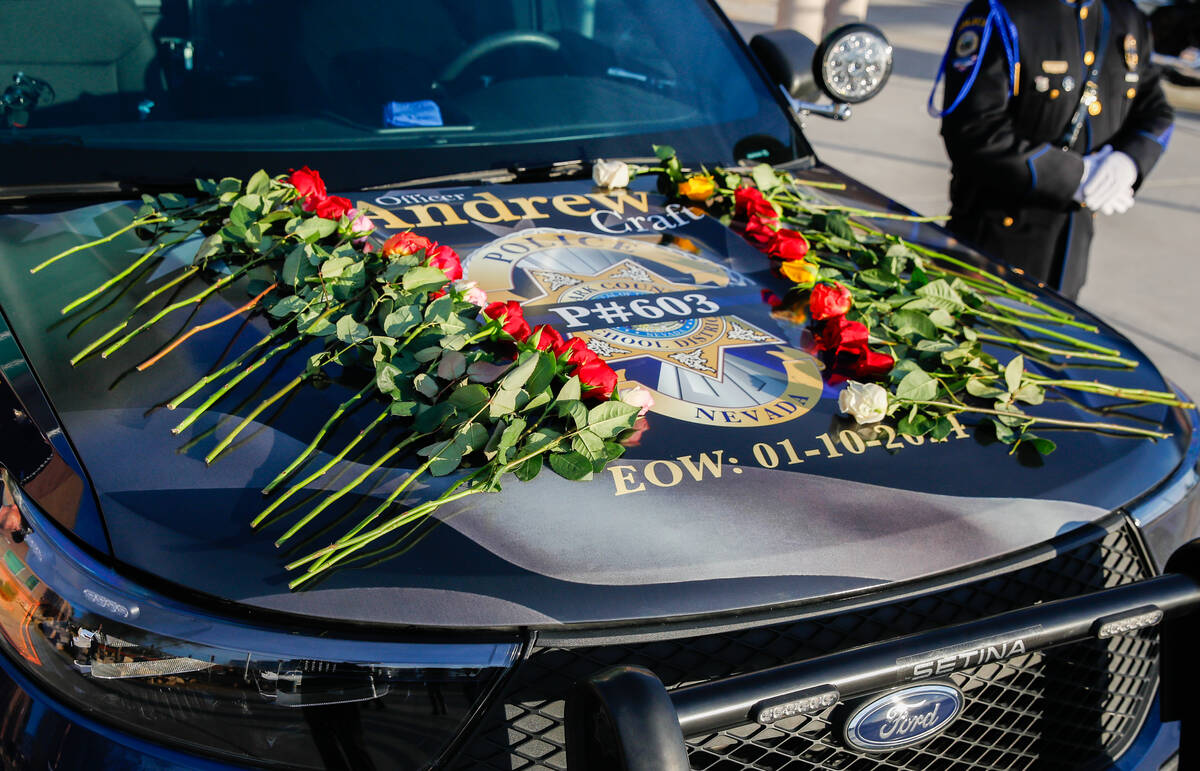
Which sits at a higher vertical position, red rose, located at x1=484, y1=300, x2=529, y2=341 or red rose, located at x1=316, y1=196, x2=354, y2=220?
red rose, located at x1=316, y1=196, x2=354, y2=220

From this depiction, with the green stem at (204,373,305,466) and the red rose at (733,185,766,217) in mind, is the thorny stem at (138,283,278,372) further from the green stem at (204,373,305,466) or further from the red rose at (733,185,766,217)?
the red rose at (733,185,766,217)

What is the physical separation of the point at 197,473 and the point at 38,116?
3.81 feet

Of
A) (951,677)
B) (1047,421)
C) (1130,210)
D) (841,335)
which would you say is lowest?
(1130,210)

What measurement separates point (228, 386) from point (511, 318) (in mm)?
422

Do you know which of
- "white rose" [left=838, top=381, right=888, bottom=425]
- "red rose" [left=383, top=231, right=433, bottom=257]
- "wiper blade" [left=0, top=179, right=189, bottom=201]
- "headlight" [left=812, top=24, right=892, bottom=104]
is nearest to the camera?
"white rose" [left=838, top=381, right=888, bottom=425]

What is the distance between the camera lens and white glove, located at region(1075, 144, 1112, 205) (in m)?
3.40

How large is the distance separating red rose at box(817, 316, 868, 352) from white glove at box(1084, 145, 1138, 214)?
2.07 meters

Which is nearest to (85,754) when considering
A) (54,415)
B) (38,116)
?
(54,415)

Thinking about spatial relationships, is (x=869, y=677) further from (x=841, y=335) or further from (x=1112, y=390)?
(x=1112, y=390)

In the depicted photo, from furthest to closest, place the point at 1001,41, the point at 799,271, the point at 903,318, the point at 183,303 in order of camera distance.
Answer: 1. the point at 1001,41
2. the point at 799,271
3. the point at 903,318
4. the point at 183,303

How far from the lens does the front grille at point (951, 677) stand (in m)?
1.23

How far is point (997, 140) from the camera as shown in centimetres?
336

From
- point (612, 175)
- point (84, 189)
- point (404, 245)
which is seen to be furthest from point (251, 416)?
point (612, 175)

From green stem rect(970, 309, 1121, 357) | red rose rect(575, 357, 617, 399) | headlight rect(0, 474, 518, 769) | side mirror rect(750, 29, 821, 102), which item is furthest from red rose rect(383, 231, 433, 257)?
side mirror rect(750, 29, 821, 102)
